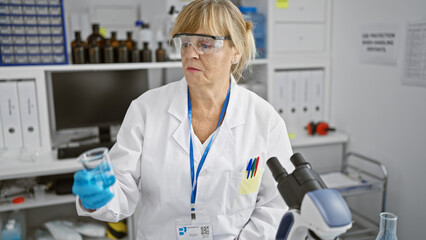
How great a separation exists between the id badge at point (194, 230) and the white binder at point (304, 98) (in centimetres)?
156

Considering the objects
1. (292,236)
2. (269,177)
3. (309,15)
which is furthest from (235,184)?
(309,15)

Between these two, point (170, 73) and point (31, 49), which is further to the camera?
point (170, 73)

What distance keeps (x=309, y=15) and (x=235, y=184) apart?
1.70 m

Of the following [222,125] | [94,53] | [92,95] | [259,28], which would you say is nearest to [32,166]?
[92,95]

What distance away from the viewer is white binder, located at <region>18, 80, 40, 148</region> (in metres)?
2.14

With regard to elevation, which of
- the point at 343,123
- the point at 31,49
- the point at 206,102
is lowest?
the point at 343,123

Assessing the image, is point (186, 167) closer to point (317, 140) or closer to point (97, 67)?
point (97, 67)

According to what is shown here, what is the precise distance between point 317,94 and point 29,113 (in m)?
1.89

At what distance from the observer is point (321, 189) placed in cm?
79

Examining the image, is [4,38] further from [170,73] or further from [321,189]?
[321,189]

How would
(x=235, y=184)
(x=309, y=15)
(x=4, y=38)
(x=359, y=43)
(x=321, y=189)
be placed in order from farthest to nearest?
(x=309, y=15) < (x=359, y=43) < (x=4, y=38) < (x=235, y=184) < (x=321, y=189)

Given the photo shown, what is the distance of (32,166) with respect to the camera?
2010mm

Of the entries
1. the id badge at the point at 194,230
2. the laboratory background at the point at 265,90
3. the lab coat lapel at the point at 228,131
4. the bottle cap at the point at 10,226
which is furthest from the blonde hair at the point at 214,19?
the bottle cap at the point at 10,226

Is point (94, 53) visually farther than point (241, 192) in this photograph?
Yes
